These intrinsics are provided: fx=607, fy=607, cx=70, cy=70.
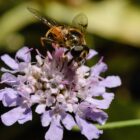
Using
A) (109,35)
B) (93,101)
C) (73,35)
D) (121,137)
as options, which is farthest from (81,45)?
(109,35)

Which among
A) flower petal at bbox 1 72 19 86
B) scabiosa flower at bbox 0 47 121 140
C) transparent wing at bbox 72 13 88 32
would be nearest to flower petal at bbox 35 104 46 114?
scabiosa flower at bbox 0 47 121 140

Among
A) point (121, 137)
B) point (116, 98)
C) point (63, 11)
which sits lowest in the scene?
point (121, 137)

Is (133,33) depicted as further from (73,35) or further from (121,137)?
(73,35)

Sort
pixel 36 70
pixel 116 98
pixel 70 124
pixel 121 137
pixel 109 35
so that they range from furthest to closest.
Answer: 1. pixel 109 35
2. pixel 116 98
3. pixel 121 137
4. pixel 36 70
5. pixel 70 124

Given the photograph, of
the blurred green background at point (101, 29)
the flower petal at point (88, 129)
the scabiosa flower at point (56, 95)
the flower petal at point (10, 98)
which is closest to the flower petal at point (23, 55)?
the scabiosa flower at point (56, 95)

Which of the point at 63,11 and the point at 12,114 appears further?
the point at 63,11
